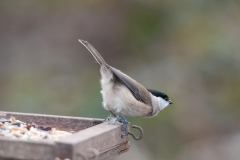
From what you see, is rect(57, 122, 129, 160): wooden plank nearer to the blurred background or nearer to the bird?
the bird

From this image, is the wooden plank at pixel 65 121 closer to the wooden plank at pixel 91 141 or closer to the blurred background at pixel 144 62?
the wooden plank at pixel 91 141

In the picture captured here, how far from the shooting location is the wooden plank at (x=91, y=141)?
2.87m

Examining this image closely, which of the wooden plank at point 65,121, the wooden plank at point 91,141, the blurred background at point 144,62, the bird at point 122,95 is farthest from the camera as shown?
the blurred background at point 144,62

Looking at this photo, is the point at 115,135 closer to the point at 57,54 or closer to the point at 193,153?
the point at 193,153

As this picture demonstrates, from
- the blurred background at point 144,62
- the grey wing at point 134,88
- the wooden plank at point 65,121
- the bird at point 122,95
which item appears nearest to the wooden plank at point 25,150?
the wooden plank at point 65,121

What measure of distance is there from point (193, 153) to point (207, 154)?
0.24 meters

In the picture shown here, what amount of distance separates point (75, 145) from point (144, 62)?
5477mm

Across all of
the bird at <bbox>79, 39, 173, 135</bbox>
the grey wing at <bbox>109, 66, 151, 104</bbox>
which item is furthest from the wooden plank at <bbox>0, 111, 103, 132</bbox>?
the grey wing at <bbox>109, 66, 151, 104</bbox>

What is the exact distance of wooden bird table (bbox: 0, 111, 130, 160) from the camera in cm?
287

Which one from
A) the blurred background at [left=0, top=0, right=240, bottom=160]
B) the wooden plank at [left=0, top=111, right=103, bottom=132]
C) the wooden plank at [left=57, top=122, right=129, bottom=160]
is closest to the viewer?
the wooden plank at [left=57, top=122, right=129, bottom=160]

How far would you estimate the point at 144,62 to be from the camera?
8.26m

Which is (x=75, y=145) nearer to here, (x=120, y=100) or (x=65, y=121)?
(x=65, y=121)

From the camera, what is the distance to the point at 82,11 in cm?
924

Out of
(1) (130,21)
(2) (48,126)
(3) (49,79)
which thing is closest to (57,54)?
(3) (49,79)
